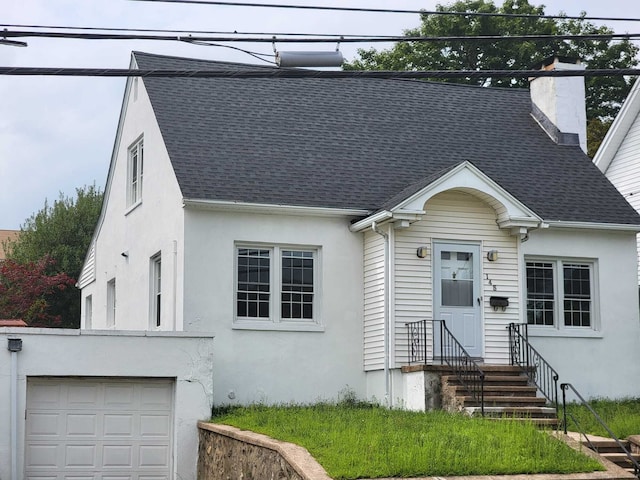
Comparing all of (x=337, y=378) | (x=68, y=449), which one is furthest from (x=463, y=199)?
(x=68, y=449)

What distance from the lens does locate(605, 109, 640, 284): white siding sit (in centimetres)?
2634

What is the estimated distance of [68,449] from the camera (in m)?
17.5

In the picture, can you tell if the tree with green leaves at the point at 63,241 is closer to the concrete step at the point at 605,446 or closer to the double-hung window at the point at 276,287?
the double-hung window at the point at 276,287

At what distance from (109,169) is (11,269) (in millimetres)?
13682

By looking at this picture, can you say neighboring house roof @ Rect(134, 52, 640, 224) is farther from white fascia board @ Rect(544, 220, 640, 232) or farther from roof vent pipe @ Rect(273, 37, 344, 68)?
roof vent pipe @ Rect(273, 37, 344, 68)

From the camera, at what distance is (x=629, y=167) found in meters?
26.7

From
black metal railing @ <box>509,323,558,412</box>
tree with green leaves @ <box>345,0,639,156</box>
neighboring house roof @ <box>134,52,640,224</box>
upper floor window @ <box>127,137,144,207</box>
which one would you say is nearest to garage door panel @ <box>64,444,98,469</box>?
neighboring house roof @ <box>134,52,640,224</box>

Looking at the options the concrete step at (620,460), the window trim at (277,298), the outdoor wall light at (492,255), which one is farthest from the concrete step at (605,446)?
the window trim at (277,298)

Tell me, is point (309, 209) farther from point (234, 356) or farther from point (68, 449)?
point (68, 449)

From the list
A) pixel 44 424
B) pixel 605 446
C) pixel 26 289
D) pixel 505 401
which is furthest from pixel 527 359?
pixel 26 289

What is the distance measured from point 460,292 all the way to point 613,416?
3618 mm

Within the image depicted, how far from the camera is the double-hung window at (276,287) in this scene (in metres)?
19.6

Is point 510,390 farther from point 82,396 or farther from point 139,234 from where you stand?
point 139,234

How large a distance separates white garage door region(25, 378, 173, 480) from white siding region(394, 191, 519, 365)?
177 inches
